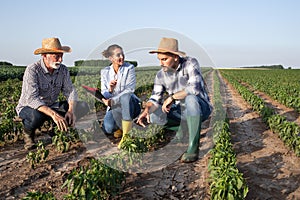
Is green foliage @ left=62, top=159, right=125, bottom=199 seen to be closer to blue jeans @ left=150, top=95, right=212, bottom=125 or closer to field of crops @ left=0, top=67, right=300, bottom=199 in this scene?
field of crops @ left=0, top=67, right=300, bottom=199

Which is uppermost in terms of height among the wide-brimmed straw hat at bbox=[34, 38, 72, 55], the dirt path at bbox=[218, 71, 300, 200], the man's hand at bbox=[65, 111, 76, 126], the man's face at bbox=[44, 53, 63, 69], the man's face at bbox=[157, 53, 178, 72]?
the wide-brimmed straw hat at bbox=[34, 38, 72, 55]

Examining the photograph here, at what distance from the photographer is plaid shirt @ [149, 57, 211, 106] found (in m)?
4.27

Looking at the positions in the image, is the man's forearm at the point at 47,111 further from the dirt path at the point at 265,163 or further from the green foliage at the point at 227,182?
the dirt path at the point at 265,163

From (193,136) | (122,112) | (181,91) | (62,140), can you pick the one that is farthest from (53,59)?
(193,136)

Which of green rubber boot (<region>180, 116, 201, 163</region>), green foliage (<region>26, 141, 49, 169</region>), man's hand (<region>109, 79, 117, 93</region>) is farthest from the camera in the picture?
man's hand (<region>109, 79, 117, 93</region>)

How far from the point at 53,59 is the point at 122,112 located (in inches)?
52.0

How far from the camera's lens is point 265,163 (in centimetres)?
438

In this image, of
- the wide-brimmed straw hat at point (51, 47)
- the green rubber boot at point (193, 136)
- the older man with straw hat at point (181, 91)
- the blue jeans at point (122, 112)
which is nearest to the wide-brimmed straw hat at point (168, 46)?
the older man with straw hat at point (181, 91)

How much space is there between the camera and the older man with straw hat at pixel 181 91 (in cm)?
409

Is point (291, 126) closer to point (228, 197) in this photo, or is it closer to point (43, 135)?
point (228, 197)

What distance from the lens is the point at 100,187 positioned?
2984 mm

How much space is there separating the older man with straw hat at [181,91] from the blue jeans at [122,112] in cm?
34

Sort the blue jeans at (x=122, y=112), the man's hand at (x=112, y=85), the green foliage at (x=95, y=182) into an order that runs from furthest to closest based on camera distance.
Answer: the man's hand at (x=112, y=85) → the blue jeans at (x=122, y=112) → the green foliage at (x=95, y=182)

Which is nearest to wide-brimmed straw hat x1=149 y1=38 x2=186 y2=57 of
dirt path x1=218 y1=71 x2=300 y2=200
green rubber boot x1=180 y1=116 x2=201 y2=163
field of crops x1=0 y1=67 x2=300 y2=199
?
green rubber boot x1=180 y1=116 x2=201 y2=163
